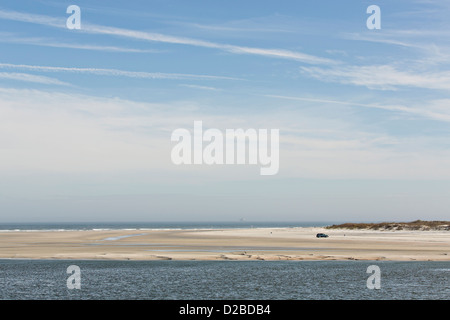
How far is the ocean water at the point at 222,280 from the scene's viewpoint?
31828mm

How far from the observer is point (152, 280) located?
122 ft

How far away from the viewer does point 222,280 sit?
37.6 meters

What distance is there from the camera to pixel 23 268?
145 feet

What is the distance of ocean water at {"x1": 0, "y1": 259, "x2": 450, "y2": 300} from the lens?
31828 millimetres

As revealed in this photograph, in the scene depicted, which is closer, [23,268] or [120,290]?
[120,290]

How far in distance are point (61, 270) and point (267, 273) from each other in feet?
60.1

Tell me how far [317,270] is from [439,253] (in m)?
22.3
